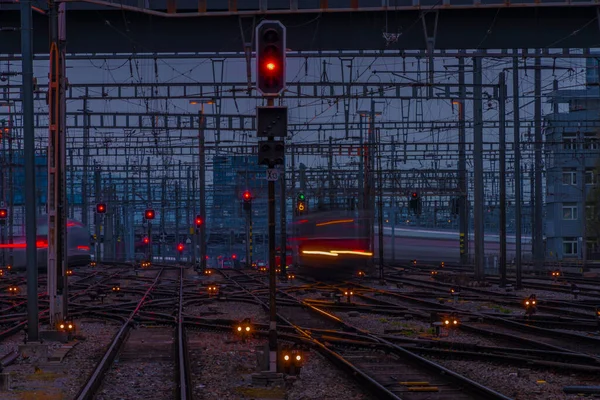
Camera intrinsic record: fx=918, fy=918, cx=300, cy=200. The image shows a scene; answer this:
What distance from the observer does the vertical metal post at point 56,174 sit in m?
18.2

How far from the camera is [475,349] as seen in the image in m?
15.9

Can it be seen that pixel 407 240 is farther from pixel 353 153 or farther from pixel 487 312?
pixel 487 312

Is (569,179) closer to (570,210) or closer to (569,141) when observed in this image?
(570,210)

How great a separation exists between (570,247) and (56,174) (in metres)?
57.8

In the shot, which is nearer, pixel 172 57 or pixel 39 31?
pixel 39 31

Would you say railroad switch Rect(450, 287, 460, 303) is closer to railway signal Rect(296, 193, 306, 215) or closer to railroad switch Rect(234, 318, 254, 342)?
railway signal Rect(296, 193, 306, 215)

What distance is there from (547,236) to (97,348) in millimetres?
58686

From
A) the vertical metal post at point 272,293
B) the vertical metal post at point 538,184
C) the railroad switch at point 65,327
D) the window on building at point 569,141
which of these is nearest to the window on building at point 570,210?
the window on building at point 569,141

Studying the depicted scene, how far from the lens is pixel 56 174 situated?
59.9ft

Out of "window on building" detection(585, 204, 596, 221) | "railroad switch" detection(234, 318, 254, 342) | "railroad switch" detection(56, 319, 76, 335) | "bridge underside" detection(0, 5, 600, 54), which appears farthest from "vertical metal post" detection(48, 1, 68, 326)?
"window on building" detection(585, 204, 596, 221)

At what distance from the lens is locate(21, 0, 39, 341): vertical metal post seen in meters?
15.9

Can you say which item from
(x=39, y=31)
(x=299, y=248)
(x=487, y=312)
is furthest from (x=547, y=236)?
(x=39, y=31)

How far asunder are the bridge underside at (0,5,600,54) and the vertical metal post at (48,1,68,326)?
3002 mm

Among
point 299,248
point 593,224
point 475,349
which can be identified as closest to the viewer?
point 475,349
